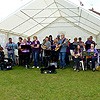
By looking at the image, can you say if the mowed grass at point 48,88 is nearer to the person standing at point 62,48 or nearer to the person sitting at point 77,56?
the person sitting at point 77,56

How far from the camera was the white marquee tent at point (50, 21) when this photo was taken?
539 inches

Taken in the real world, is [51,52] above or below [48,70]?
above

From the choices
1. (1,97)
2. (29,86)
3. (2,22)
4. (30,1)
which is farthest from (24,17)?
(1,97)

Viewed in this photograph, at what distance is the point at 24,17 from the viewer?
15250 millimetres

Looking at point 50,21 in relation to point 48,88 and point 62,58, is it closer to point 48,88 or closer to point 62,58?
point 62,58

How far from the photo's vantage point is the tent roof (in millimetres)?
13305

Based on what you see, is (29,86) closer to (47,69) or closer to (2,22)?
(47,69)

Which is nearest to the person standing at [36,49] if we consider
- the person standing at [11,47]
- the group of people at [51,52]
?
the group of people at [51,52]

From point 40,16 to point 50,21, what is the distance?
325 centimetres

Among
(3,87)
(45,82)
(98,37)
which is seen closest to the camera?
(3,87)

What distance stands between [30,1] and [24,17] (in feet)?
9.52

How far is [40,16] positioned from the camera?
1662 centimetres

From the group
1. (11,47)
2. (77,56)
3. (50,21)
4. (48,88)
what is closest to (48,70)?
(77,56)

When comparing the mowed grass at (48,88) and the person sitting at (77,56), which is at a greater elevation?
the person sitting at (77,56)
